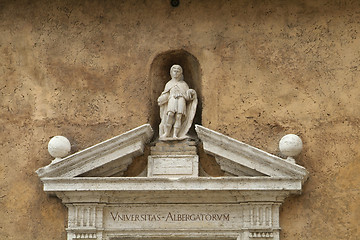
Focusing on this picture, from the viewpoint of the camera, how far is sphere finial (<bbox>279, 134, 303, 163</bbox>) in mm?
10953

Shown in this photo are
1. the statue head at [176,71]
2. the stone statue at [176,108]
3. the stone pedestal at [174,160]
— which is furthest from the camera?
the statue head at [176,71]

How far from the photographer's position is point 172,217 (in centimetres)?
1106

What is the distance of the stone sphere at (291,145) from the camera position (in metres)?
11.0

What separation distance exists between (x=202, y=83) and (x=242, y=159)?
1.06 m

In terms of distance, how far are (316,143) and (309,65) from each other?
89 cm

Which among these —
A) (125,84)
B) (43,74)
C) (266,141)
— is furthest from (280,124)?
(43,74)

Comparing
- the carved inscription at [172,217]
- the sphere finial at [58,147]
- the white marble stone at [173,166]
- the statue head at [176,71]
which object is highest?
the statue head at [176,71]

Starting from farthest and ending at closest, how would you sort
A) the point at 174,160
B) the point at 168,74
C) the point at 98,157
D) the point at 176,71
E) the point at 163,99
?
the point at 168,74
the point at 176,71
the point at 163,99
the point at 174,160
the point at 98,157

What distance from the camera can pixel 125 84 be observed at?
11.6 meters

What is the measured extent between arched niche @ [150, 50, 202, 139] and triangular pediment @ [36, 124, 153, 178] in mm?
480

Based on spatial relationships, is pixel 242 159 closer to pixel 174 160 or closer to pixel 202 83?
pixel 174 160

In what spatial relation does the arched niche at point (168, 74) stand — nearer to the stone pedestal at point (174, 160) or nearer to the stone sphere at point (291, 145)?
the stone pedestal at point (174, 160)

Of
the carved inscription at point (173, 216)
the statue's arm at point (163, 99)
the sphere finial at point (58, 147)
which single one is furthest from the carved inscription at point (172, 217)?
the statue's arm at point (163, 99)

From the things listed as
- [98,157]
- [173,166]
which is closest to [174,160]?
[173,166]
